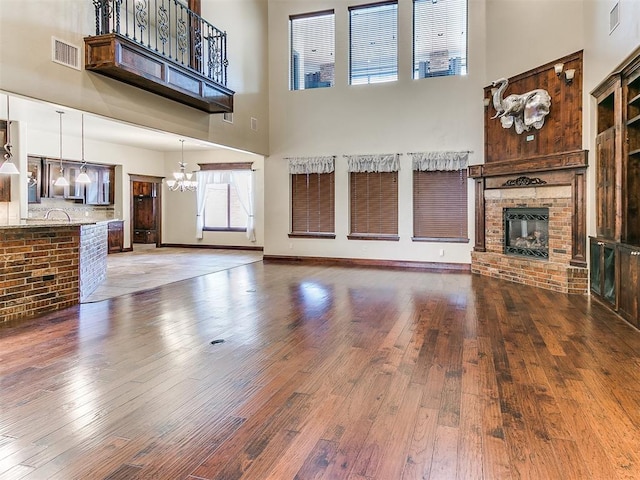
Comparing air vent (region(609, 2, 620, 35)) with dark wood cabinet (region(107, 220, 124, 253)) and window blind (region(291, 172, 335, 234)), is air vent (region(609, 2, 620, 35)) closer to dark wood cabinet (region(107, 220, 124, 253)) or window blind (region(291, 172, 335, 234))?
window blind (region(291, 172, 335, 234))

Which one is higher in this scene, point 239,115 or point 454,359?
point 239,115

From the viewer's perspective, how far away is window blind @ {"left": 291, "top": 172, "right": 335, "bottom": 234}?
970 cm

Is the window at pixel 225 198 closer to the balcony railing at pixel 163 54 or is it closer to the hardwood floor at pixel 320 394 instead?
the balcony railing at pixel 163 54

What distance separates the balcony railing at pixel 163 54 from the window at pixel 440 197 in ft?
13.1

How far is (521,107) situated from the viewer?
690 cm

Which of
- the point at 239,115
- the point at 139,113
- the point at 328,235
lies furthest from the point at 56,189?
the point at 328,235

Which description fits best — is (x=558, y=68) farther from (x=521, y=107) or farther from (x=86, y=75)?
(x=86, y=75)

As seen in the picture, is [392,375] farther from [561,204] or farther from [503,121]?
[503,121]

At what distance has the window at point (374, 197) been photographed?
9164mm

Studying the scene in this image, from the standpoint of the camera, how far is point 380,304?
5.46 m

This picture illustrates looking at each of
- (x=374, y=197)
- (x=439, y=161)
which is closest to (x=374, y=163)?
(x=374, y=197)

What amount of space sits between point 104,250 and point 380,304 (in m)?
4.93

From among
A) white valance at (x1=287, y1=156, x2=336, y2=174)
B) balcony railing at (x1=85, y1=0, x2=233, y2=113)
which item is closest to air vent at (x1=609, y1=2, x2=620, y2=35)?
balcony railing at (x1=85, y1=0, x2=233, y2=113)

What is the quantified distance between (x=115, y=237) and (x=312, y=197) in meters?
5.65
